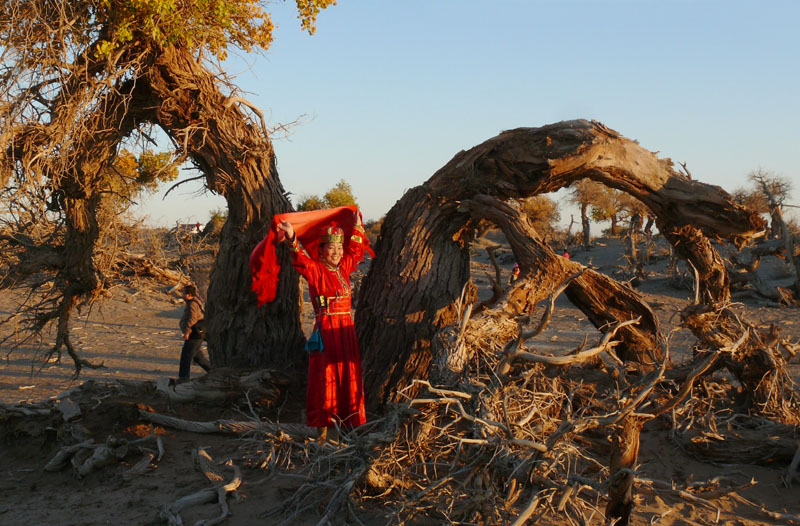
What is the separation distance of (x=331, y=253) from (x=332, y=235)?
5.3 inches

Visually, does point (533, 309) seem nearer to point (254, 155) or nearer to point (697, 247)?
point (697, 247)

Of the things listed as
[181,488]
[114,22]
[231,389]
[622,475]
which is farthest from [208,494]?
[114,22]

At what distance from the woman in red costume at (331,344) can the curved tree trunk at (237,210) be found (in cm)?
95

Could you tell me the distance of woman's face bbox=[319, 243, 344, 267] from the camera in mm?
5023

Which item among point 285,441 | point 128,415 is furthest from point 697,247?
point 128,415

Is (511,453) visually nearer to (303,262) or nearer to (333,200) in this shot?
(303,262)

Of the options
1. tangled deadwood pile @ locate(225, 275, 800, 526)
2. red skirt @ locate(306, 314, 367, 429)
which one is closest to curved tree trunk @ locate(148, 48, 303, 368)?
red skirt @ locate(306, 314, 367, 429)

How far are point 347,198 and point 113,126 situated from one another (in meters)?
23.4

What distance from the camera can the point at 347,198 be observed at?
95.7ft

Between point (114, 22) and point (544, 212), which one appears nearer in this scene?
point (114, 22)

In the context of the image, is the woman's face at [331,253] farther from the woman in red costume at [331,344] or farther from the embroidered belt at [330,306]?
the embroidered belt at [330,306]

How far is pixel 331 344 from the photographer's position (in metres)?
4.82

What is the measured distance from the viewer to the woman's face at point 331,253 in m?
5.02

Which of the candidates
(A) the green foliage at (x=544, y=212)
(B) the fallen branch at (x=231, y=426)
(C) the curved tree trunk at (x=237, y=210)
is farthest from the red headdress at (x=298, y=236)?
(A) the green foliage at (x=544, y=212)
